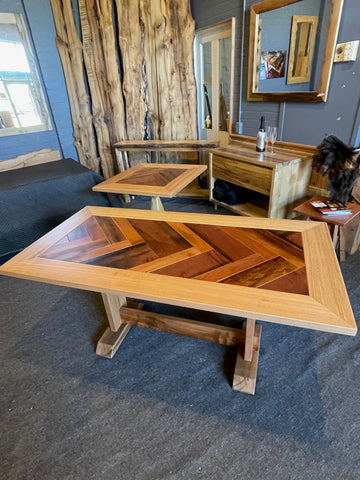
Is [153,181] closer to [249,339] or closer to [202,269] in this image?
[202,269]

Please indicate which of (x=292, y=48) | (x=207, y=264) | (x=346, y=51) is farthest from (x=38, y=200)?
(x=346, y=51)

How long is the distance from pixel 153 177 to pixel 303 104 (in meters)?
1.39

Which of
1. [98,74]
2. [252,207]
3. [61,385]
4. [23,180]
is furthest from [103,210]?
[98,74]

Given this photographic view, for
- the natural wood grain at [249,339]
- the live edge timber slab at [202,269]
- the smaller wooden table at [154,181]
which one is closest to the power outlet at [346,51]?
the smaller wooden table at [154,181]

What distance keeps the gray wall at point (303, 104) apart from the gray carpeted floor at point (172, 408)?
138 centimetres

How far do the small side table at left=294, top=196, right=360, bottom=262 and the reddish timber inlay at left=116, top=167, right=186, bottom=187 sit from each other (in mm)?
1016

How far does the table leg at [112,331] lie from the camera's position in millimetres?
1493

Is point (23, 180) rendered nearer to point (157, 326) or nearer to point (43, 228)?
point (43, 228)

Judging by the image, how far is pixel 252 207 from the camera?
286 cm

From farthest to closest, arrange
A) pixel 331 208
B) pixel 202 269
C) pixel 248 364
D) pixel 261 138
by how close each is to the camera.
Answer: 1. pixel 261 138
2. pixel 331 208
3. pixel 248 364
4. pixel 202 269

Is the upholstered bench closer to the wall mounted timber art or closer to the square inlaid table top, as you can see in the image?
the square inlaid table top

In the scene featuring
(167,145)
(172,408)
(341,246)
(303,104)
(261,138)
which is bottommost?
(172,408)

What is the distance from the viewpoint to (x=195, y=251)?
124 centimetres

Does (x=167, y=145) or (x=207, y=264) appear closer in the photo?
(x=207, y=264)
